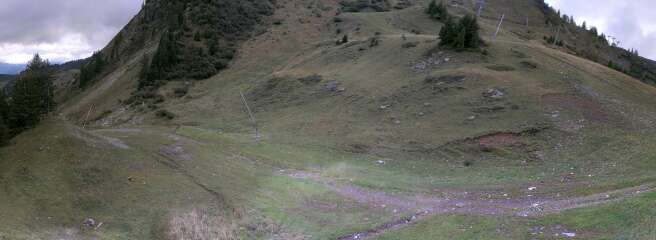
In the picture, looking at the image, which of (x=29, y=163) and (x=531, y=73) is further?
(x=531, y=73)

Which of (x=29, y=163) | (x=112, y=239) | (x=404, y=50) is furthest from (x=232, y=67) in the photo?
(x=112, y=239)

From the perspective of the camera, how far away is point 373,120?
135 feet

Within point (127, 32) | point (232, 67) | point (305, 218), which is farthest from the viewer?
point (127, 32)

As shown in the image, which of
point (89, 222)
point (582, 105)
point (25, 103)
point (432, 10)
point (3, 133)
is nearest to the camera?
point (89, 222)

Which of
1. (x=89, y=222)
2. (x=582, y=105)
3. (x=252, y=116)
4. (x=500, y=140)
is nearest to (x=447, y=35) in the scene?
(x=582, y=105)

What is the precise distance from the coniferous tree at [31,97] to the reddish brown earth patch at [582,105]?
3547cm

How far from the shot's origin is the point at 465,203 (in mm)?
23031

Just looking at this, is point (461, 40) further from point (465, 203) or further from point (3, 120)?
point (3, 120)

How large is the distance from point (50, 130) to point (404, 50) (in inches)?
1520

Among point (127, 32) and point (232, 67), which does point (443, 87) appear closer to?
point (232, 67)

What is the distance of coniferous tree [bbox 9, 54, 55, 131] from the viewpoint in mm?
27406

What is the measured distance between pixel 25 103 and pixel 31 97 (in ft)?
1.72

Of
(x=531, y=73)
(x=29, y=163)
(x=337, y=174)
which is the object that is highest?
(x=531, y=73)

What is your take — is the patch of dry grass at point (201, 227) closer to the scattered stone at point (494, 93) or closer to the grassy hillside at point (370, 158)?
the grassy hillside at point (370, 158)
